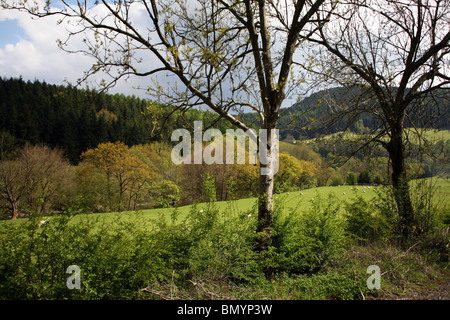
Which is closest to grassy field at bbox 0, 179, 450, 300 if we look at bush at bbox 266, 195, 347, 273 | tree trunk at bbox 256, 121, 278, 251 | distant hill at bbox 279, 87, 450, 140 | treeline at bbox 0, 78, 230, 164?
bush at bbox 266, 195, 347, 273

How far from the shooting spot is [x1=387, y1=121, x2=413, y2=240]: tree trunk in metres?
6.53

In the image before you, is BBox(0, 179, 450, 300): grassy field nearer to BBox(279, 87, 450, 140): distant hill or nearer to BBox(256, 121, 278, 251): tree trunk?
BBox(256, 121, 278, 251): tree trunk

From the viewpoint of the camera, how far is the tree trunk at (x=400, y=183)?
6531mm

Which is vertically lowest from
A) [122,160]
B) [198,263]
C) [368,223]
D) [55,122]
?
[198,263]

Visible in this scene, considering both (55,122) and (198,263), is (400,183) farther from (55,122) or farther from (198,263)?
(55,122)

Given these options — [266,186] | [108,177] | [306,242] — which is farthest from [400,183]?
[108,177]

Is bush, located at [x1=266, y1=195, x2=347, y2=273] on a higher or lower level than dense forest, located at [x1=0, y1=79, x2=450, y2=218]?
lower

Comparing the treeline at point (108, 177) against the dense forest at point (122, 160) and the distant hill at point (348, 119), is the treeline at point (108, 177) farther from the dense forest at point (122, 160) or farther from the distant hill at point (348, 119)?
the distant hill at point (348, 119)

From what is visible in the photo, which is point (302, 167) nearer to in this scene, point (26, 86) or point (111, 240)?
point (111, 240)

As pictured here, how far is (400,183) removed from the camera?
6699mm

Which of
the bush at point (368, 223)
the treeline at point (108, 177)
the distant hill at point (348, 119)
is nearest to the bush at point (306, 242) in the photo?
the bush at point (368, 223)

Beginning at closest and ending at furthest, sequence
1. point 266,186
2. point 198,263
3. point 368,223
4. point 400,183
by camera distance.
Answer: point 198,263, point 266,186, point 368,223, point 400,183

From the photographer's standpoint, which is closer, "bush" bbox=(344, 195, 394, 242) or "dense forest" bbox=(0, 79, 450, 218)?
"dense forest" bbox=(0, 79, 450, 218)
